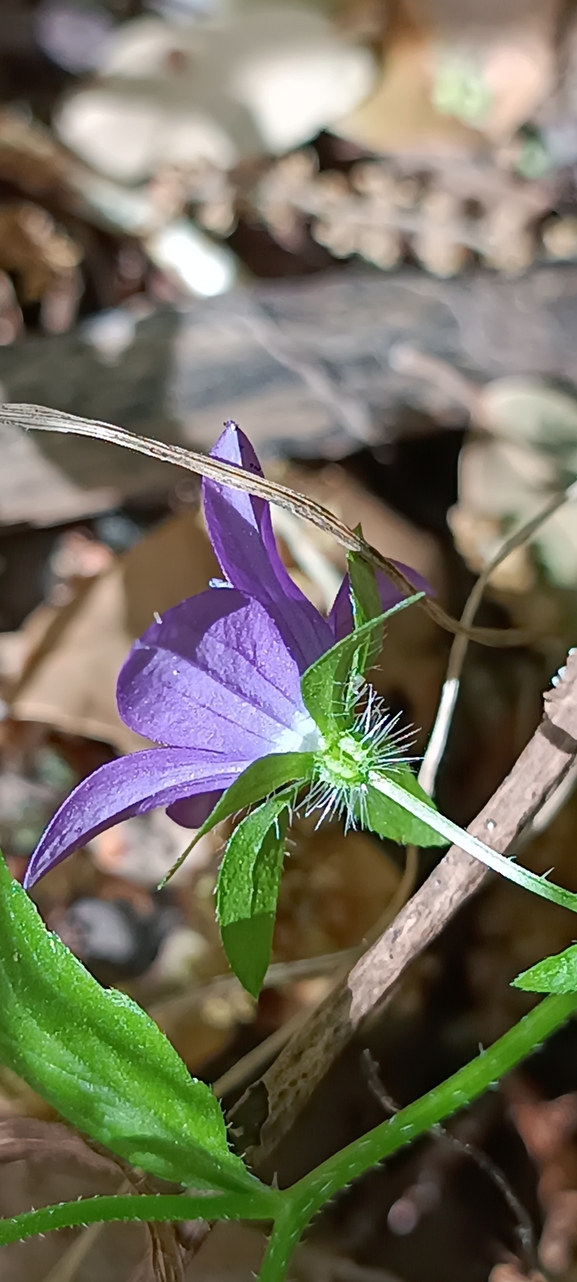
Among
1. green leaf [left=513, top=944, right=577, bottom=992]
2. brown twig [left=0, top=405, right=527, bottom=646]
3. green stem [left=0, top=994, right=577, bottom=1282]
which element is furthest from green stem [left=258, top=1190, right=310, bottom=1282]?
brown twig [left=0, top=405, right=527, bottom=646]

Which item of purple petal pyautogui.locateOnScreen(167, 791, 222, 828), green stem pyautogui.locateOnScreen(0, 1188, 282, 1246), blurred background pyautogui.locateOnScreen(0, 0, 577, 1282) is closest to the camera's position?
green stem pyautogui.locateOnScreen(0, 1188, 282, 1246)

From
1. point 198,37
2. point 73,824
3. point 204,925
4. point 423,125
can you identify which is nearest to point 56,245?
point 198,37

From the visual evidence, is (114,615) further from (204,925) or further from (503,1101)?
(503,1101)

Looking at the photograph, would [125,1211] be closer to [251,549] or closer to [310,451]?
[251,549]

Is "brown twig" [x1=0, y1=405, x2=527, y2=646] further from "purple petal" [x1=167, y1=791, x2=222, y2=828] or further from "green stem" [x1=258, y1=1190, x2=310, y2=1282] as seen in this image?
"green stem" [x1=258, y1=1190, x2=310, y2=1282]

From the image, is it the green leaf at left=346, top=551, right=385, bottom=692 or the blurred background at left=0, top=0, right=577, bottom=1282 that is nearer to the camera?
the green leaf at left=346, top=551, right=385, bottom=692

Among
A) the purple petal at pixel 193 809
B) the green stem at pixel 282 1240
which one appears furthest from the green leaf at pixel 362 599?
the green stem at pixel 282 1240

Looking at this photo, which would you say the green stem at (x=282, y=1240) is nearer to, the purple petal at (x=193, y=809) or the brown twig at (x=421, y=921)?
the brown twig at (x=421, y=921)
